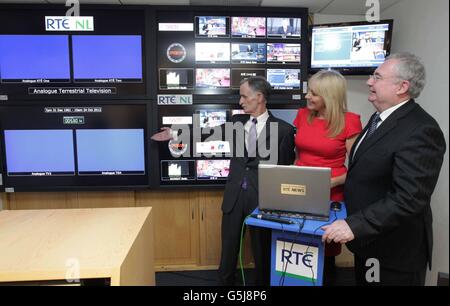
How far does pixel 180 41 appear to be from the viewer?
8.27 ft

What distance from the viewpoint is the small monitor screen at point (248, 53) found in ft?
8.35

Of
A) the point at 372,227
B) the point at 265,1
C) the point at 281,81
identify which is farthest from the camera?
the point at 281,81

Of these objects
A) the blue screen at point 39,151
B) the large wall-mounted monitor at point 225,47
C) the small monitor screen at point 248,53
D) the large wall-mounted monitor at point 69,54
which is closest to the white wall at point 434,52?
the large wall-mounted monitor at point 225,47

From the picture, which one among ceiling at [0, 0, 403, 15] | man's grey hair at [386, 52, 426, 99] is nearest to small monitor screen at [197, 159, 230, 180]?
ceiling at [0, 0, 403, 15]

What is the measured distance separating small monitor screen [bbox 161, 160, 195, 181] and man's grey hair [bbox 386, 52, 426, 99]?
68.1 inches

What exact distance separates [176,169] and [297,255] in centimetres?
136

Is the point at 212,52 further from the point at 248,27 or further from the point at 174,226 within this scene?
the point at 174,226

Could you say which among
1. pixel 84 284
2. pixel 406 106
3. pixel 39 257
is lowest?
pixel 84 284

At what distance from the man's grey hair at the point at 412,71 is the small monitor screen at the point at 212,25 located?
157 centimetres

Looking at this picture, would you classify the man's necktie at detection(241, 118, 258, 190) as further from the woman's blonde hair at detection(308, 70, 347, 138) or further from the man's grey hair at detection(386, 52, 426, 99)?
the man's grey hair at detection(386, 52, 426, 99)

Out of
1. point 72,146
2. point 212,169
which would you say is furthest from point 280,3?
point 72,146
